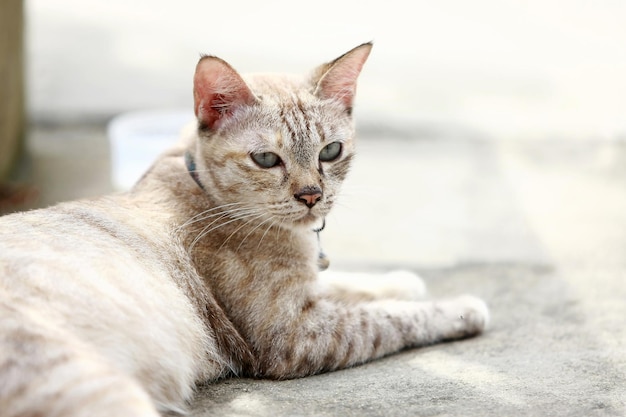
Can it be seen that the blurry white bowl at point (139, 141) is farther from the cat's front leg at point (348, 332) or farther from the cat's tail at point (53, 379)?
the cat's tail at point (53, 379)

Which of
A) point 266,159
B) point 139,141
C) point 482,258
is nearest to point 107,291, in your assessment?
point 266,159

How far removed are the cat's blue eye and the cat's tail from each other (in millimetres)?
898

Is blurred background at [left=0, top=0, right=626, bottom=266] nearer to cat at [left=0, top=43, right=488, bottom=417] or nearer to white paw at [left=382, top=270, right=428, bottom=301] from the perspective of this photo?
white paw at [left=382, top=270, right=428, bottom=301]

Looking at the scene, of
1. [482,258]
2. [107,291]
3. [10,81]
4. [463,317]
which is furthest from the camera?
[10,81]

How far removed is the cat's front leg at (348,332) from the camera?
8.36ft

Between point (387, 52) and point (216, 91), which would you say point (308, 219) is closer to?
point (216, 91)

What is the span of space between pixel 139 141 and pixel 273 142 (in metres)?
1.94

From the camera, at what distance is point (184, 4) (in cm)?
723

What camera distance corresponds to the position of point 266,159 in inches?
103

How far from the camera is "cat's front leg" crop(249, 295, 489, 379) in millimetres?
2547

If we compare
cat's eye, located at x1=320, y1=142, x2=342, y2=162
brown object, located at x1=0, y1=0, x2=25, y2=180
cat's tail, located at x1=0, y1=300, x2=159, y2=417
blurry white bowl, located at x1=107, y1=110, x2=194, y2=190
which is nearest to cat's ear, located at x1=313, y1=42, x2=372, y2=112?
cat's eye, located at x1=320, y1=142, x2=342, y2=162

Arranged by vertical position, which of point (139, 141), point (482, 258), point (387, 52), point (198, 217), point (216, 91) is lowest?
point (482, 258)

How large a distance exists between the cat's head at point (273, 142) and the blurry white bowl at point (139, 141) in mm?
1489

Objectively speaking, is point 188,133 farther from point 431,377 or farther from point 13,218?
point 431,377
